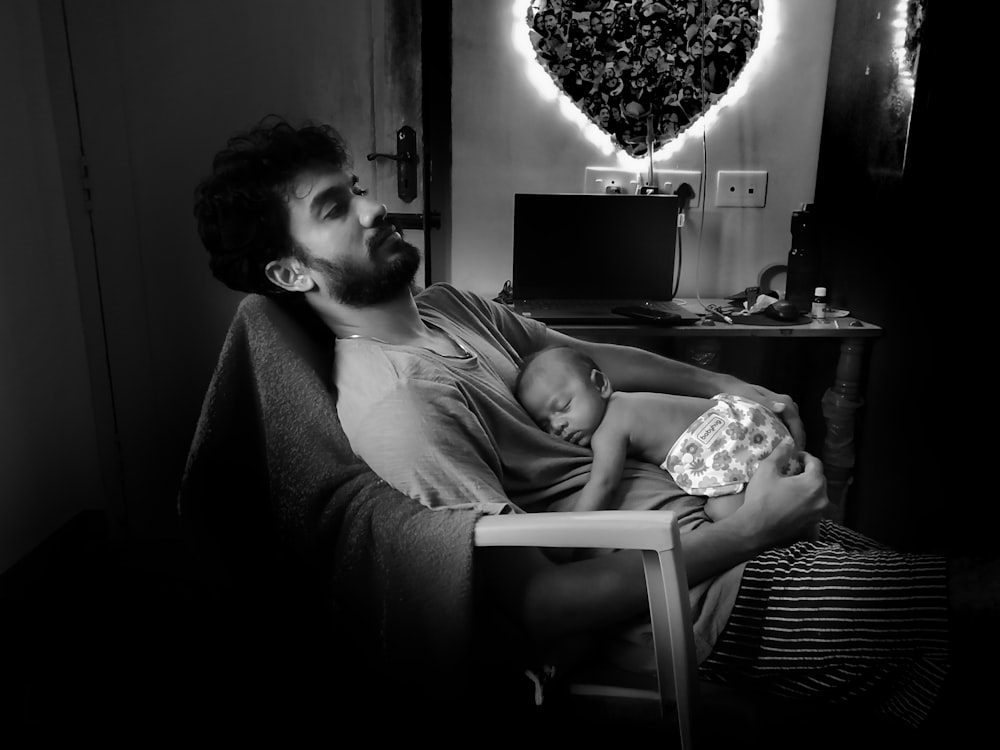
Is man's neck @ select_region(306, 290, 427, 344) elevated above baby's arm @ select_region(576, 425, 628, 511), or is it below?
above

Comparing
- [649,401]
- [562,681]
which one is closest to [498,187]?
[649,401]

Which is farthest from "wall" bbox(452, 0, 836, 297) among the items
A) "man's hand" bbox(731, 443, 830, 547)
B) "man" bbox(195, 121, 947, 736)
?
"man's hand" bbox(731, 443, 830, 547)

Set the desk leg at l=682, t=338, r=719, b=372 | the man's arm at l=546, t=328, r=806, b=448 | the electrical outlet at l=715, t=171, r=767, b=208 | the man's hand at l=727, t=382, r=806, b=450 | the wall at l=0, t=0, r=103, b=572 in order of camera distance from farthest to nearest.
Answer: the electrical outlet at l=715, t=171, r=767, b=208, the desk leg at l=682, t=338, r=719, b=372, the wall at l=0, t=0, r=103, b=572, the man's arm at l=546, t=328, r=806, b=448, the man's hand at l=727, t=382, r=806, b=450

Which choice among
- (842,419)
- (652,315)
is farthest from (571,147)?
(842,419)

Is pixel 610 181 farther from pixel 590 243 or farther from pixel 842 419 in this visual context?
pixel 842 419

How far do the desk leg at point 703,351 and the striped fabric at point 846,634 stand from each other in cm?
95

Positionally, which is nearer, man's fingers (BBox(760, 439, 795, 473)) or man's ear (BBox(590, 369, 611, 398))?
man's fingers (BBox(760, 439, 795, 473))

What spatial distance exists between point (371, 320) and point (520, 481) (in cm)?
33

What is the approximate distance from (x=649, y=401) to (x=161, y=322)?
56.2 inches

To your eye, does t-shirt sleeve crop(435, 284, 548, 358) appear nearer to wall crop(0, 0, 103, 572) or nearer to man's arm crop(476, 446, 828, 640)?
man's arm crop(476, 446, 828, 640)

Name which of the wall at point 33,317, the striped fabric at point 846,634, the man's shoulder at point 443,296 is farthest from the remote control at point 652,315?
the wall at point 33,317

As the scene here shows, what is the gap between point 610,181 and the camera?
7.07 ft

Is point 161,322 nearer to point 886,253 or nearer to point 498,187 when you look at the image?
point 498,187

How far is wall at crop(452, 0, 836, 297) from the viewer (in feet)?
6.80
